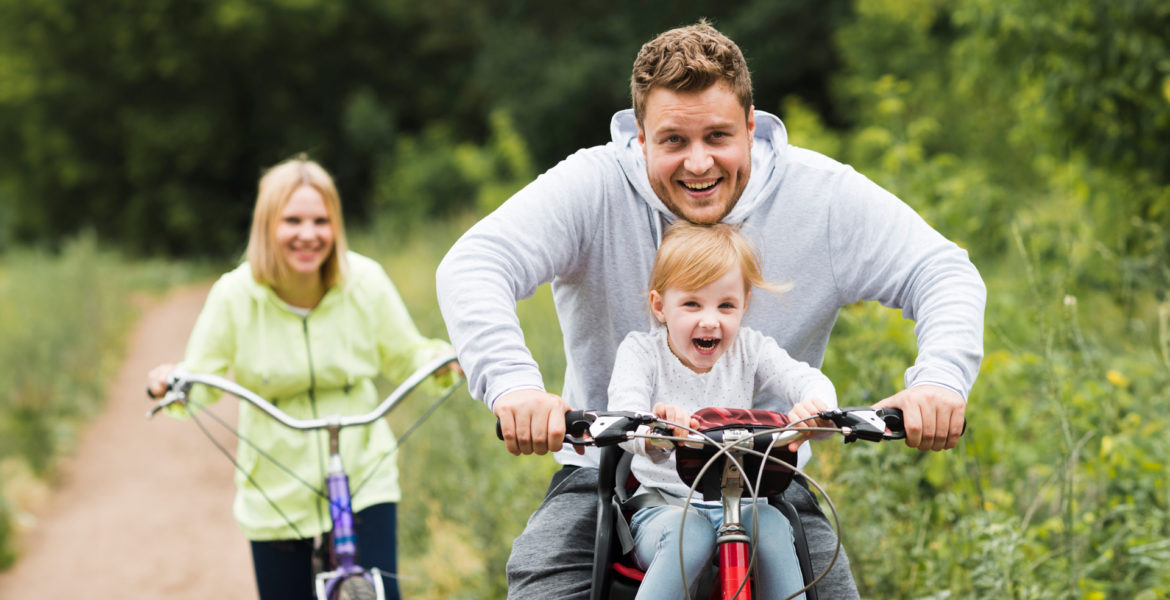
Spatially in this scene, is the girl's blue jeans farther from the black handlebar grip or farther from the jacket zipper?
the jacket zipper

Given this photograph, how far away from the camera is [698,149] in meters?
2.77

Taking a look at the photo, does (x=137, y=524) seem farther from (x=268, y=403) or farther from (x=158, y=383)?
(x=268, y=403)

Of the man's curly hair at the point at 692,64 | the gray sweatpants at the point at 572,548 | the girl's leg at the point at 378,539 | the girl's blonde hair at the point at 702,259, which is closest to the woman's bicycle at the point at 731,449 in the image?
the gray sweatpants at the point at 572,548

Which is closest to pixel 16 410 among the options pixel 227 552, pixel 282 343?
pixel 227 552

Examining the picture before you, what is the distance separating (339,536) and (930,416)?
84.2 inches

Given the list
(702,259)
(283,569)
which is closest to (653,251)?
(702,259)

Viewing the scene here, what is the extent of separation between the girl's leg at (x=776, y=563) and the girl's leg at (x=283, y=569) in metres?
2.30

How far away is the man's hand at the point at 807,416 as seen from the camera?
233 cm

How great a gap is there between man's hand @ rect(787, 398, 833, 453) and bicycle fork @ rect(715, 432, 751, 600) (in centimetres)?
13

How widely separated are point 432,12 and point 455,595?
28347 mm

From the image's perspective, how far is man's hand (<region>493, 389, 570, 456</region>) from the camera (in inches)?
91.3

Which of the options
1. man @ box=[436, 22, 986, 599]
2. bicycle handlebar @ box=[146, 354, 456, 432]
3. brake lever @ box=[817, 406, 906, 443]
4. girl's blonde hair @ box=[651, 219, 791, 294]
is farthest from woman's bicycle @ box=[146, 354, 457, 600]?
brake lever @ box=[817, 406, 906, 443]

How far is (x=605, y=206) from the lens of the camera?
2904 mm

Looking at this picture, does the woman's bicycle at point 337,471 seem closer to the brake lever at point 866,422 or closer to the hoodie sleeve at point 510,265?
the hoodie sleeve at point 510,265
